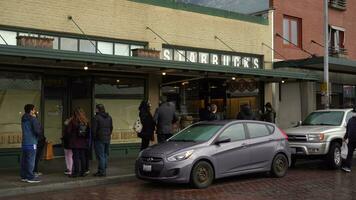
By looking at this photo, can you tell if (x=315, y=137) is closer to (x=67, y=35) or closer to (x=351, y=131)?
(x=351, y=131)

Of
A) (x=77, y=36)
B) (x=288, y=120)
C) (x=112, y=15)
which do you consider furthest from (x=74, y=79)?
(x=288, y=120)

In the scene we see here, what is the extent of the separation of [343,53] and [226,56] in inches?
341

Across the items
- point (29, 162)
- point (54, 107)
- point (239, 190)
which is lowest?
point (239, 190)

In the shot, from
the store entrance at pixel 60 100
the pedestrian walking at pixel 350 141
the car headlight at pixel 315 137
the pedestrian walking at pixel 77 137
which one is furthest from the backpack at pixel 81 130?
the pedestrian walking at pixel 350 141

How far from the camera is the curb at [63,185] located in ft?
35.7

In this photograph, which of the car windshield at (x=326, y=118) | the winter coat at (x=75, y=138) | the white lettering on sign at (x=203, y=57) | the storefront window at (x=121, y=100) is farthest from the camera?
the white lettering on sign at (x=203, y=57)

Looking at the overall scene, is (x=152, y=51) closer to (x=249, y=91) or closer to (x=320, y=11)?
(x=249, y=91)

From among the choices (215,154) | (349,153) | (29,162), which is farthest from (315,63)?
(29,162)

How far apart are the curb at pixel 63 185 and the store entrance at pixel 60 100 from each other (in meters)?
4.11

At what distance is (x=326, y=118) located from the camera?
1619 centimetres

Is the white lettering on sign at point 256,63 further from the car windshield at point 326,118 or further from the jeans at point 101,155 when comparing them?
the jeans at point 101,155

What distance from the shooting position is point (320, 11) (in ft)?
83.4

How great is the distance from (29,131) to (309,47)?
16326 millimetres

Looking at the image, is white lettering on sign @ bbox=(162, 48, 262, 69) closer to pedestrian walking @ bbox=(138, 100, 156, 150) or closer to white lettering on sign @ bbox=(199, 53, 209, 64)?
white lettering on sign @ bbox=(199, 53, 209, 64)
